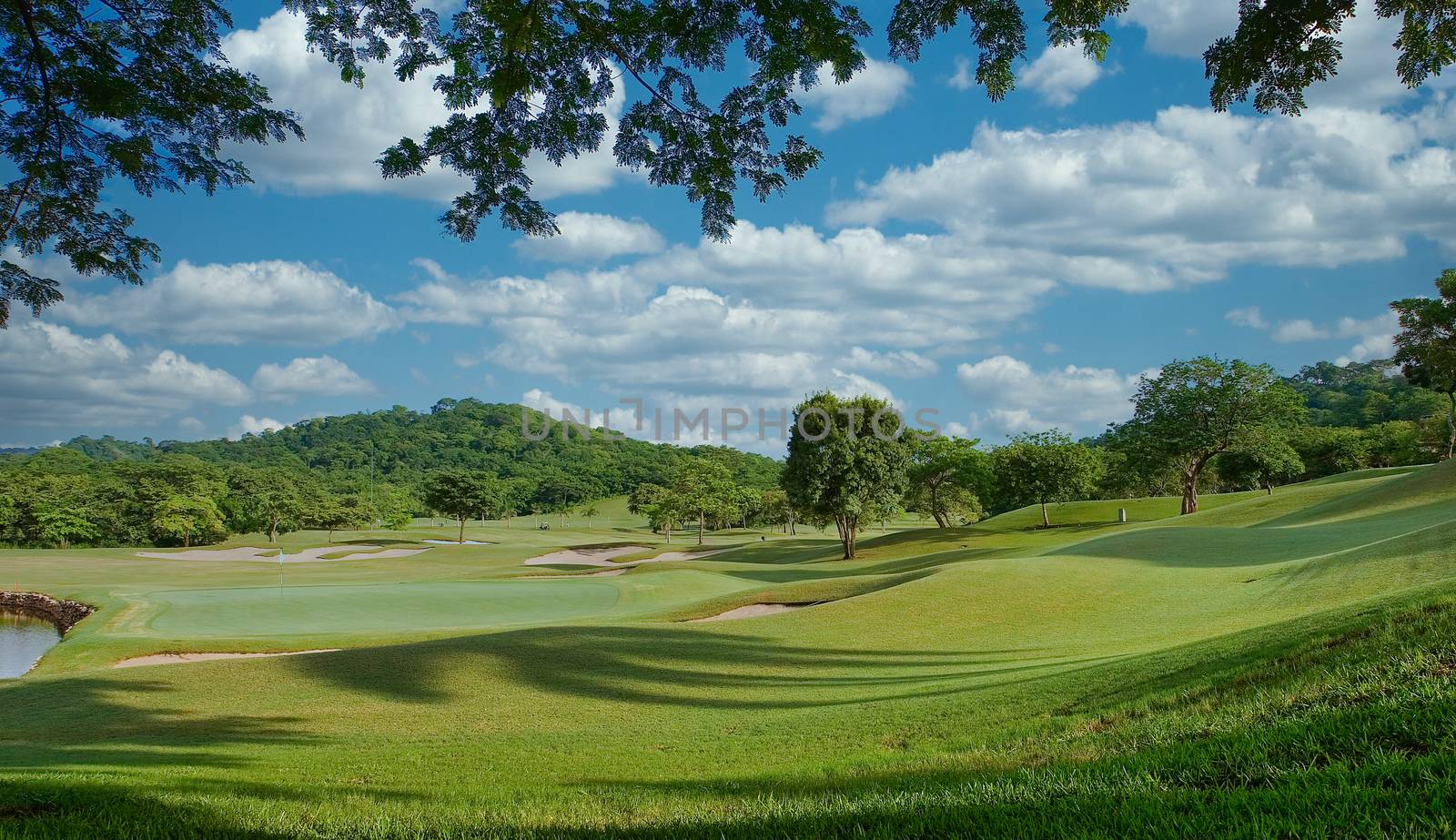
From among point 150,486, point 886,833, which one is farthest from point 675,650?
point 150,486

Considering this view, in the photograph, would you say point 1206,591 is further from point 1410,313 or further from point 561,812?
point 1410,313

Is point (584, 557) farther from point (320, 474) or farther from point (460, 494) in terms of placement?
point (320, 474)

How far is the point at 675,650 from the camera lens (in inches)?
630

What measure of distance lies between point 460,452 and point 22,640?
126 meters

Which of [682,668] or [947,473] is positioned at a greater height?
[947,473]

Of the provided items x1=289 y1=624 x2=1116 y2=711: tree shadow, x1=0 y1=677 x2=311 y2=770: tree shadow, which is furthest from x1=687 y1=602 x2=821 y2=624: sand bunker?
x1=0 y1=677 x2=311 y2=770: tree shadow

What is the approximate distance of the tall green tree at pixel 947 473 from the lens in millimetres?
62500

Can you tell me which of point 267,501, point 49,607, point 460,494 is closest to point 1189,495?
point 460,494

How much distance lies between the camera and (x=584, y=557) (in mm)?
61656

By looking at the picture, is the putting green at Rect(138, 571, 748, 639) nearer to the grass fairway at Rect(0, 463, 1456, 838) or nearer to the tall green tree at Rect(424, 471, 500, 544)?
the grass fairway at Rect(0, 463, 1456, 838)

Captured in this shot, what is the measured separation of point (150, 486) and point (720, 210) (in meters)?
92.4

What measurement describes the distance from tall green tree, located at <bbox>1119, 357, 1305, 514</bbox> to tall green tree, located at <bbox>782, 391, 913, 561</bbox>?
58.4 feet

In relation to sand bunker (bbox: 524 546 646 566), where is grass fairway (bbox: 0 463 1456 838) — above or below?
above

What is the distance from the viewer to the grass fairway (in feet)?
15.5
